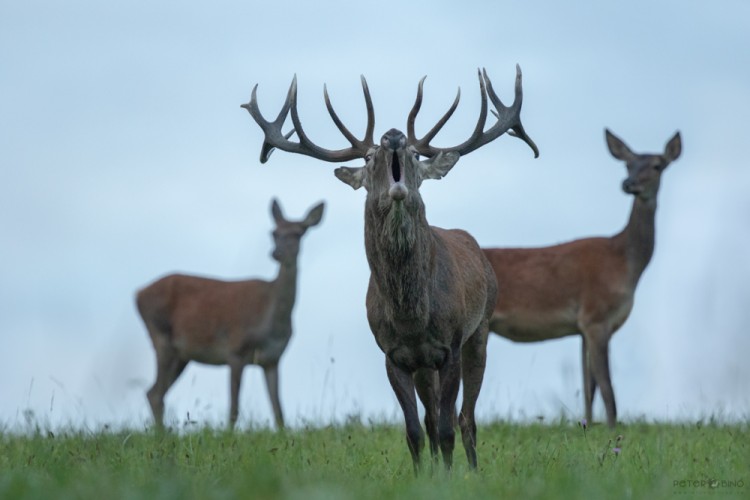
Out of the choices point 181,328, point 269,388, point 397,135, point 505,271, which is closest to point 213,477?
point 397,135

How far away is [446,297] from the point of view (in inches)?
271

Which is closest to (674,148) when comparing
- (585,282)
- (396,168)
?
(585,282)

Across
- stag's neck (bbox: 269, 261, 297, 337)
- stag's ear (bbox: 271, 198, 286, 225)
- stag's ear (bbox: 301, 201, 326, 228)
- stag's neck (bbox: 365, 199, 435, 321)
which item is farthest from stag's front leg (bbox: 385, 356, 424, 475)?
stag's ear (bbox: 301, 201, 326, 228)

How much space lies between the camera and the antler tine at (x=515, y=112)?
332 inches

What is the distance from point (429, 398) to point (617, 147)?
21.0 ft

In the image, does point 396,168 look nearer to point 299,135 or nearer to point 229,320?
point 299,135

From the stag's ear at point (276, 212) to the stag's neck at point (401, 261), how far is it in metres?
8.11

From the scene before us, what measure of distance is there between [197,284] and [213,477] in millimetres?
Result: 10116

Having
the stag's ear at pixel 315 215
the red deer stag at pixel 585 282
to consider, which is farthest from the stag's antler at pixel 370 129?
the stag's ear at pixel 315 215

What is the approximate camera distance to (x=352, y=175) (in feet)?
23.8

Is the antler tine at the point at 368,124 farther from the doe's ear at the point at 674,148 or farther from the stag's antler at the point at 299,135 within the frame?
the doe's ear at the point at 674,148

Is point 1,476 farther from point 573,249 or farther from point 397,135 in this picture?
point 573,249

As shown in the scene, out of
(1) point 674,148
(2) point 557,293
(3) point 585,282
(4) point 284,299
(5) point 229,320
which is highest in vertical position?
(1) point 674,148

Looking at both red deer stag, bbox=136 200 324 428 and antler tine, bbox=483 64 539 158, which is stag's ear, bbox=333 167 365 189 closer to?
antler tine, bbox=483 64 539 158
